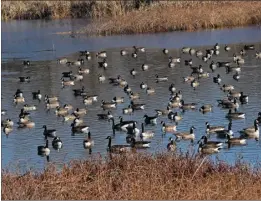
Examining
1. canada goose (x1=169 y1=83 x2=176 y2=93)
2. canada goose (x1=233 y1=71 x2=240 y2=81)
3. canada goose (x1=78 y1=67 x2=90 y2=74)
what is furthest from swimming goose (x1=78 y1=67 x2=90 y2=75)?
canada goose (x1=233 y1=71 x2=240 y2=81)

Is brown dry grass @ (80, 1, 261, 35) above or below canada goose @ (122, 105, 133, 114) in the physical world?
above

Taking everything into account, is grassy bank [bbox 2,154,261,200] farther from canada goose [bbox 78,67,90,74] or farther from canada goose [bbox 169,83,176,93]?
canada goose [bbox 78,67,90,74]

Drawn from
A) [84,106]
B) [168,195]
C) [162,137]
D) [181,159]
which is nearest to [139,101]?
[84,106]

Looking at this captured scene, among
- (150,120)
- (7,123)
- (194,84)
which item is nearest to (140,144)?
(150,120)

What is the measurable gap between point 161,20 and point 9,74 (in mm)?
9985

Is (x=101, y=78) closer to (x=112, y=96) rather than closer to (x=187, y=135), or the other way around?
(x=112, y=96)

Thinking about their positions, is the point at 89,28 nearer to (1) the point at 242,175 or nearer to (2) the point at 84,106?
(2) the point at 84,106

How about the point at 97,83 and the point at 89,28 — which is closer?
the point at 97,83

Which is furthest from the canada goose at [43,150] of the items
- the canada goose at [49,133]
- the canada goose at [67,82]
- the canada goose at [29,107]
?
the canada goose at [67,82]

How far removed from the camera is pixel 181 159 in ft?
33.6

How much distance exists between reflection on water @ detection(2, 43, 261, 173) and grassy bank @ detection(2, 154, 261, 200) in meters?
1.64

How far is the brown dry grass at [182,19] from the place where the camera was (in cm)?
3609

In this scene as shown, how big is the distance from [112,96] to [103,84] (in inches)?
89.1

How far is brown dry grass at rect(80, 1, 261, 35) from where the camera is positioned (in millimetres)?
36094
